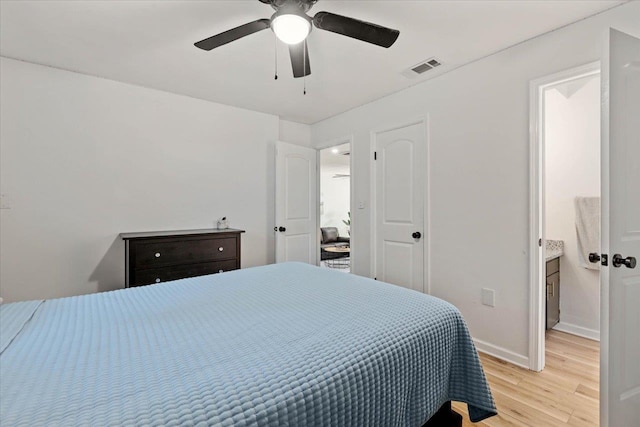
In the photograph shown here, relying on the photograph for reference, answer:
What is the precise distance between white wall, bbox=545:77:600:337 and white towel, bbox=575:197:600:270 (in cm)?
8

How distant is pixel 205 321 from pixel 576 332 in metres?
3.47

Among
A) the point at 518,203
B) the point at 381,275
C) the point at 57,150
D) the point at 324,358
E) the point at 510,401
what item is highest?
the point at 57,150

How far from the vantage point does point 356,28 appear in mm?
1603

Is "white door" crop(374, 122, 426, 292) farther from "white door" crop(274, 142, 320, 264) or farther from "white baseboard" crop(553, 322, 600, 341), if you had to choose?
"white baseboard" crop(553, 322, 600, 341)

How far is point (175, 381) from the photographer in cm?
77

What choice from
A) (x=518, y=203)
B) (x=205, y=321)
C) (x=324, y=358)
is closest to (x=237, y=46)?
(x=205, y=321)

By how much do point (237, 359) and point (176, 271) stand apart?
2161 mm

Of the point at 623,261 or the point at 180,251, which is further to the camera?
the point at 180,251

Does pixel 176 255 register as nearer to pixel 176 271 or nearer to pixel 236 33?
pixel 176 271

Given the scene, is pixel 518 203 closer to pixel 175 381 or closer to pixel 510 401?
pixel 510 401

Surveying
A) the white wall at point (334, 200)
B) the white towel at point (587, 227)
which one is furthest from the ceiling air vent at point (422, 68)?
the white wall at point (334, 200)

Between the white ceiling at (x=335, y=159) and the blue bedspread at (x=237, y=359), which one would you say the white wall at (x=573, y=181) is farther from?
the white ceiling at (x=335, y=159)

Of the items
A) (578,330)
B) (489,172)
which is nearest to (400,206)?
(489,172)

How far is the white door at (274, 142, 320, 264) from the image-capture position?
3.81 m
